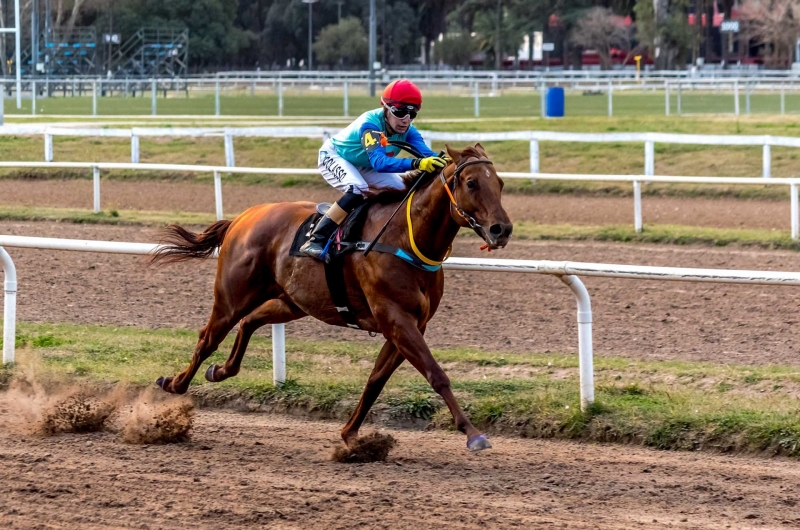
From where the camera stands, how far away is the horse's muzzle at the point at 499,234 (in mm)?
5320

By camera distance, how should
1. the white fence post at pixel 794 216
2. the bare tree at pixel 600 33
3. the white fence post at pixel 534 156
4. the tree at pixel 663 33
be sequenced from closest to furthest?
the white fence post at pixel 794 216
the white fence post at pixel 534 156
the tree at pixel 663 33
the bare tree at pixel 600 33

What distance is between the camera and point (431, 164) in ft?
19.2

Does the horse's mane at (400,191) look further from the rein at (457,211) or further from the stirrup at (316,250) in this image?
the stirrup at (316,250)

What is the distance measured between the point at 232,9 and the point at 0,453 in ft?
218

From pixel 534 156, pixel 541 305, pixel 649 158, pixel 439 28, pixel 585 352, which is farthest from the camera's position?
pixel 439 28

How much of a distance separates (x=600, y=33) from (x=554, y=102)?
35.8 meters

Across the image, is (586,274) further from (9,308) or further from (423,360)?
(9,308)

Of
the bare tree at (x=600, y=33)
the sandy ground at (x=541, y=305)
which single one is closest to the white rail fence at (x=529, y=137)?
the sandy ground at (x=541, y=305)

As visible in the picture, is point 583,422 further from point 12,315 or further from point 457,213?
point 12,315

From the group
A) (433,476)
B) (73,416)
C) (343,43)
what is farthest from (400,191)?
(343,43)

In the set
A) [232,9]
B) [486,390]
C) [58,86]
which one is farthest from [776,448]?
[232,9]

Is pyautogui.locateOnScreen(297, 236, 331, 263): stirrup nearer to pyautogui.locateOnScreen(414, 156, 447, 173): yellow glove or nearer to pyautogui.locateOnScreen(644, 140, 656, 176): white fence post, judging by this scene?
pyautogui.locateOnScreen(414, 156, 447, 173): yellow glove

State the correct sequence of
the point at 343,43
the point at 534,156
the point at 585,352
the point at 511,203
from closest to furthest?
the point at 585,352
the point at 511,203
the point at 534,156
the point at 343,43

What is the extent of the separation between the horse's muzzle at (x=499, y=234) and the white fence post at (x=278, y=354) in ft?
7.06
